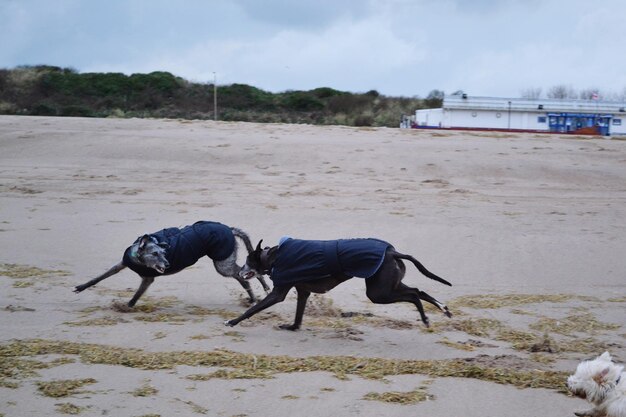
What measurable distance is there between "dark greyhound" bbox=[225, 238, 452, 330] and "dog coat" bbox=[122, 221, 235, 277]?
3.15 feet

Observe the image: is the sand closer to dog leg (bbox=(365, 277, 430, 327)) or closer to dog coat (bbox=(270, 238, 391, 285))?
dog leg (bbox=(365, 277, 430, 327))

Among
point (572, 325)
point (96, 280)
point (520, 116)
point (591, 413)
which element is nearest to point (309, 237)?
point (96, 280)

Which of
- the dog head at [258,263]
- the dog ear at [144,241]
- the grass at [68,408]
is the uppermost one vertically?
the dog ear at [144,241]

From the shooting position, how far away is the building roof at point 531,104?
28.4 metres

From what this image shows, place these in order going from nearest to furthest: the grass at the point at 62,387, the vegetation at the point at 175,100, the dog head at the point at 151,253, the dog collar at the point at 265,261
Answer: the grass at the point at 62,387 → the dog collar at the point at 265,261 → the dog head at the point at 151,253 → the vegetation at the point at 175,100

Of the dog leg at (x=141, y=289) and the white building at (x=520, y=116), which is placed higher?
the white building at (x=520, y=116)

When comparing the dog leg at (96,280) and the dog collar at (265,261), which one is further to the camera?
the dog leg at (96,280)

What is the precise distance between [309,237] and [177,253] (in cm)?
317

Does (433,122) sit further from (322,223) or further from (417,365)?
(417,365)

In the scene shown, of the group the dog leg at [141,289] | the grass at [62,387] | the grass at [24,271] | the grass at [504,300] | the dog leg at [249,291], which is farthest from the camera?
the grass at [24,271]

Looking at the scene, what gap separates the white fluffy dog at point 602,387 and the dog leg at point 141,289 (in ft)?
15.8

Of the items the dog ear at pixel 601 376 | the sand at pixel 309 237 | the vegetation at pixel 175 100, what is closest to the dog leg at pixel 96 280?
the sand at pixel 309 237

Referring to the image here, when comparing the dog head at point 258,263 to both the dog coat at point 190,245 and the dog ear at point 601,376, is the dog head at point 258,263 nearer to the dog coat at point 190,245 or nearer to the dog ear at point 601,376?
the dog coat at point 190,245

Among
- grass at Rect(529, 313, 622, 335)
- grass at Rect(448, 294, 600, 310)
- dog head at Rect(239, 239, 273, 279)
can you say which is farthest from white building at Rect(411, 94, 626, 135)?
dog head at Rect(239, 239, 273, 279)
